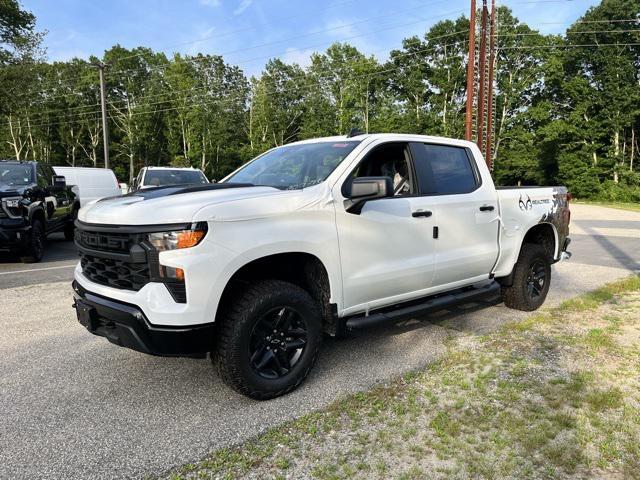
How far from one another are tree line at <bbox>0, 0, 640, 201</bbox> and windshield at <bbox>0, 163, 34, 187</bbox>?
37073mm

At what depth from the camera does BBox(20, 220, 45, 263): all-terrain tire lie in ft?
28.2

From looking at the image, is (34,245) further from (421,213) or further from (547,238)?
(547,238)

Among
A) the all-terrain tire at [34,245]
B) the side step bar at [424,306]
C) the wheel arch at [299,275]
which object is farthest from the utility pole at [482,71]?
the wheel arch at [299,275]

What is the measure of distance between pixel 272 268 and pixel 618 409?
250 cm

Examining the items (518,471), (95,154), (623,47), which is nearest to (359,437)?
(518,471)

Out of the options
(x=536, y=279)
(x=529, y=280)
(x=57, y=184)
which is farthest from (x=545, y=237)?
(x=57, y=184)

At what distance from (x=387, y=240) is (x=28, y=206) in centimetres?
730

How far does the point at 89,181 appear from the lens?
1362 centimetres

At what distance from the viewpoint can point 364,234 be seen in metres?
3.63

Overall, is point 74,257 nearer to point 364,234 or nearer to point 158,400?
point 158,400

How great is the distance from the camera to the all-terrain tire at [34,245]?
8.59 metres

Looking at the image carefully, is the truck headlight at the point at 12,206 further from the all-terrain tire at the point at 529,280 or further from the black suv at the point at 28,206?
the all-terrain tire at the point at 529,280

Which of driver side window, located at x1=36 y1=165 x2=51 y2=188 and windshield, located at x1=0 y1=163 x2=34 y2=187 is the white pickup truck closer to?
windshield, located at x1=0 y1=163 x2=34 y2=187

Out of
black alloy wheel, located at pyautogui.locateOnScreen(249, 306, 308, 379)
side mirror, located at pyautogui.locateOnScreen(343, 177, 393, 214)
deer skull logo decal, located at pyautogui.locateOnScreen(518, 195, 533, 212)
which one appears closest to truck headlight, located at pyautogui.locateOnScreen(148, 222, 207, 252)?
black alloy wheel, located at pyautogui.locateOnScreen(249, 306, 308, 379)
